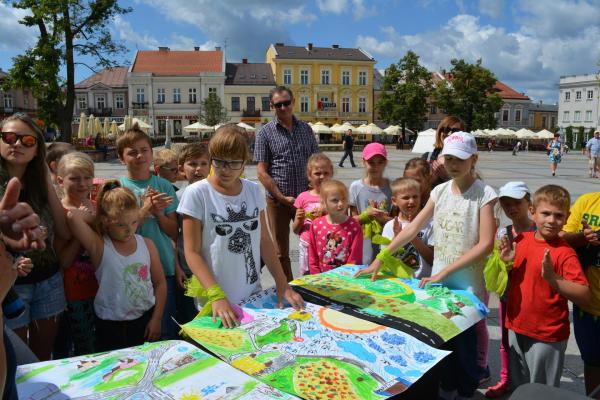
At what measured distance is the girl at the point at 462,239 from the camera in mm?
2531

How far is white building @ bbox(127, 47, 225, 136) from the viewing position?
56.5 meters

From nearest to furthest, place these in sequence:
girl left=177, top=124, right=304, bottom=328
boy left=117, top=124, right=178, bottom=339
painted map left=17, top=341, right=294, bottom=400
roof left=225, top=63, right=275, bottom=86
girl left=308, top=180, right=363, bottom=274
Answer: painted map left=17, top=341, right=294, bottom=400 → girl left=177, top=124, right=304, bottom=328 → boy left=117, top=124, right=178, bottom=339 → girl left=308, top=180, right=363, bottom=274 → roof left=225, top=63, right=275, bottom=86

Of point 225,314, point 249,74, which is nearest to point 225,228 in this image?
point 225,314

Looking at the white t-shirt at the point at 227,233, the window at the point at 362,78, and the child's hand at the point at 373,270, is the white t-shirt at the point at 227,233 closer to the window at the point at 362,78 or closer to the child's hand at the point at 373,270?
the child's hand at the point at 373,270

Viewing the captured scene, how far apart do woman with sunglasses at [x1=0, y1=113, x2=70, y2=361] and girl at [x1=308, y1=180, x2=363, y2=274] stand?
160cm

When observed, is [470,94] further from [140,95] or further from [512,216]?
[512,216]

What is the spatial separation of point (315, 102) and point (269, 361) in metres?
59.5

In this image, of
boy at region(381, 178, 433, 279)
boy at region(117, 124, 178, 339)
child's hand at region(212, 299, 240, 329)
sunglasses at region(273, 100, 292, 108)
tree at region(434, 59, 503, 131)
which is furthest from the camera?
tree at region(434, 59, 503, 131)

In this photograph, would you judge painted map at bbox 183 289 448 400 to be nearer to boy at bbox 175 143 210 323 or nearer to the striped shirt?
boy at bbox 175 143 210 323

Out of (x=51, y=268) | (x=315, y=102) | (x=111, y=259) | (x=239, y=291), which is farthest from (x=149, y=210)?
(x=315, y=102)

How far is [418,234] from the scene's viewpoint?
3.22m

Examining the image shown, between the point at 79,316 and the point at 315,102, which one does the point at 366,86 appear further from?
the point at 79,316

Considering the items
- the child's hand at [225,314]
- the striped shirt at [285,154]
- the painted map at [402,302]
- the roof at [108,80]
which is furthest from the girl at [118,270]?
the roof at [108,80]

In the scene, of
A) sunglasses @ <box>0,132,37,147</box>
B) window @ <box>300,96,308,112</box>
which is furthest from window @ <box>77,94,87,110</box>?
sunglasses @ <box>0,132,37,147</box>
